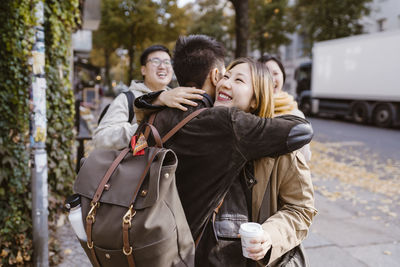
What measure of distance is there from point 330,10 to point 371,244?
22.5m

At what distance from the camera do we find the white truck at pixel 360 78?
16.8 m

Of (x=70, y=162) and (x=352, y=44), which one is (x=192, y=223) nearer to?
(x=70, y=162)

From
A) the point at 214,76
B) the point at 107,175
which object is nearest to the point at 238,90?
the point at 214,76

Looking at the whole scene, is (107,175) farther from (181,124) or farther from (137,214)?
(181,124)

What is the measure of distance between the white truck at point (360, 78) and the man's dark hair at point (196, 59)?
16977mm

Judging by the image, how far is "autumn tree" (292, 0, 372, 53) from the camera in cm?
2358

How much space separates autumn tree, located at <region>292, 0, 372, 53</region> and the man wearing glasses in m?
23.4

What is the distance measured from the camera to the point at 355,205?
239 inches

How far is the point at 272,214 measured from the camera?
164cm

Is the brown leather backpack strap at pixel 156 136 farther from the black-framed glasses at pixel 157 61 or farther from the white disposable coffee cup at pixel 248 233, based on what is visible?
the black-framed glasses at pixel 157 61

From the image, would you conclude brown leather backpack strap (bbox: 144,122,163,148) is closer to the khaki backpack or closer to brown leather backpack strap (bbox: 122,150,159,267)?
the khaki backpack

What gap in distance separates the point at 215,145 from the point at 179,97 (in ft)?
0.89

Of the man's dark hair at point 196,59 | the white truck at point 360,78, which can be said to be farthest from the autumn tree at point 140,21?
the man's dark hair at point 196,59

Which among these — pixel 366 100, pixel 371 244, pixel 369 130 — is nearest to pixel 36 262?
pixel 371 244
